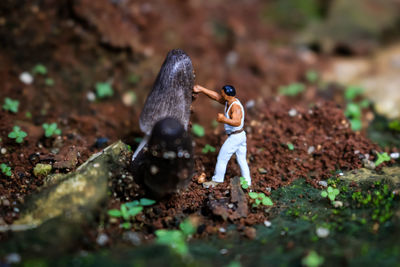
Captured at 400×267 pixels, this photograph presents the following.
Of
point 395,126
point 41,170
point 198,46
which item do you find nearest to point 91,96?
point 41,170

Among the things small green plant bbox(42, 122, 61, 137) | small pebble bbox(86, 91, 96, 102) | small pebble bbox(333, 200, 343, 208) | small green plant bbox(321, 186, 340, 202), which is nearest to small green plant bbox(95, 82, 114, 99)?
small pebble bbox(86, 91, 96, 102)

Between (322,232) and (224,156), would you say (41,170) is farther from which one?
(322,232)

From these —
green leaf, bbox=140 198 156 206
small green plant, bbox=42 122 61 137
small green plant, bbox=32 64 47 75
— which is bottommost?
green leaf, bbox=140 198 156 206

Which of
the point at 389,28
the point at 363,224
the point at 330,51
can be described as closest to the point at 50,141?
the point at 363,224

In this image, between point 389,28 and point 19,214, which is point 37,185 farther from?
point 389,28

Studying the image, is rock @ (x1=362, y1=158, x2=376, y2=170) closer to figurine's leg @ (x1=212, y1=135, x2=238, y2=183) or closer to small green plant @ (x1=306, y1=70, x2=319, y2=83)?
figurine's leg @ (x1=212, y1=135, x2=238, y2=183)

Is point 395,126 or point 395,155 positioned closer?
point 395,155
